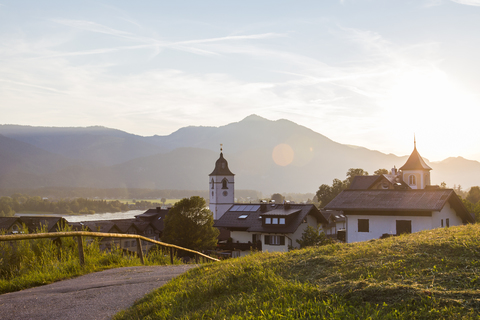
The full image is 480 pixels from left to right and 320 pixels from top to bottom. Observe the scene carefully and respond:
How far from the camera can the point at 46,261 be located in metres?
10.2

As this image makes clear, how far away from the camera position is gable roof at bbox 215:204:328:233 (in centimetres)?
4594

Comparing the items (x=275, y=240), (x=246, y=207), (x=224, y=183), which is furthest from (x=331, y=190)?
(x=275, y=240)

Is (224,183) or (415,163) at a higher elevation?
(415,163)

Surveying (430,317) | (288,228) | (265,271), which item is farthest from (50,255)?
(288,228)

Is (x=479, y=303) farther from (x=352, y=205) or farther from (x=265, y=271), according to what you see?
(x=352, y=205)

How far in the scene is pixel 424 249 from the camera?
664 cm

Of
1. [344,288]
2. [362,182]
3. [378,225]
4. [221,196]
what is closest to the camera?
[344,288]

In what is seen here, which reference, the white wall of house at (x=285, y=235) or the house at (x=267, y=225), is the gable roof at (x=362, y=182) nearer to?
the house at (x=267, y=225)

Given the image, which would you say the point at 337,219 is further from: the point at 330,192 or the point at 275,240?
the point at 330,192

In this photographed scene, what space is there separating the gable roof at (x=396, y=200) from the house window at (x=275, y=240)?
1497 centimetres

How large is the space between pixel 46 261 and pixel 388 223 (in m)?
25.5

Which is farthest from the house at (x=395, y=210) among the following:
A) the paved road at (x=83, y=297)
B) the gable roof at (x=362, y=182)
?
the gable roof at (x=362, y=182)

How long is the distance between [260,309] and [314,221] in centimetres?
4699

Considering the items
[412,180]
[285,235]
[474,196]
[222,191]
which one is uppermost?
[412,180]
